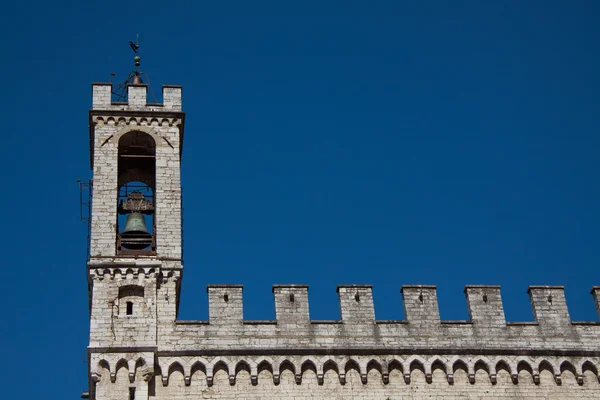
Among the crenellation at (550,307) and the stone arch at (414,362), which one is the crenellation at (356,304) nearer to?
the stone arch at (414,362)

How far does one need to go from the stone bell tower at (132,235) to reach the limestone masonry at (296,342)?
1.4 inches

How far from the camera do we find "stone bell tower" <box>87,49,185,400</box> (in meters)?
26.4

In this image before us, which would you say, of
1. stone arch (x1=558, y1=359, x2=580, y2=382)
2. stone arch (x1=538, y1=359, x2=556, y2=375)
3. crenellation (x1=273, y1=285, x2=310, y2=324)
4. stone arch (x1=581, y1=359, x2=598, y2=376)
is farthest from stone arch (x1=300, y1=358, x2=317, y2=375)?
stone arch (x1=581, y1=359, x2=598, y2=376)

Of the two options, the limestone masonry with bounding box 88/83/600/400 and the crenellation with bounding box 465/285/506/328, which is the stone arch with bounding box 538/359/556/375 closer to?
the limestone masonry with bounding box 88/83/600/400

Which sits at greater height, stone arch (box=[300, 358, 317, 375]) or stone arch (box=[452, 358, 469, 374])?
stone arch (box=[300, 358, 317, 375])

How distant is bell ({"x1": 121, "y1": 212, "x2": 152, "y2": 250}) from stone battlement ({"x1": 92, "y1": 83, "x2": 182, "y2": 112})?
3164mm

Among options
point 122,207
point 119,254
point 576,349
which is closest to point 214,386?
point 119,254

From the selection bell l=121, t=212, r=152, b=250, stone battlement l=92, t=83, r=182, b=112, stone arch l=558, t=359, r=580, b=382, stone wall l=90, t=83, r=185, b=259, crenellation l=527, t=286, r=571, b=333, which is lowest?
stone arch l=558, t=359, r=580, b=382

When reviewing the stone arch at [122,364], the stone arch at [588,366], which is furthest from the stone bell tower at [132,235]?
the stone arch at [588,366]

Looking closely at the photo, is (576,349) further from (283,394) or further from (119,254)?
(119,254)

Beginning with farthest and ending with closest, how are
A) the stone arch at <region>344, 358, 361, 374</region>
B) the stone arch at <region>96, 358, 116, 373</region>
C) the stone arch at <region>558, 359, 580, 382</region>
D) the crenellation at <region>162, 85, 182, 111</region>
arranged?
the crenellation at <region>162, 85, 182, 111</region> → the stone arch at <region>558, 359, 580, 382</region> → the stone arch at <region>344, 358, 361, 374</region> → the stone arch at <region>96, 358, 116, 373</region>

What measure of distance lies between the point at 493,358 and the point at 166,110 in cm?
1062

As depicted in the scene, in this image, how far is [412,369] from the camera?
27312mm

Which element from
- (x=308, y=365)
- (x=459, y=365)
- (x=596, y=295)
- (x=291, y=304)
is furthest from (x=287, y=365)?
(x=596, y=295)
